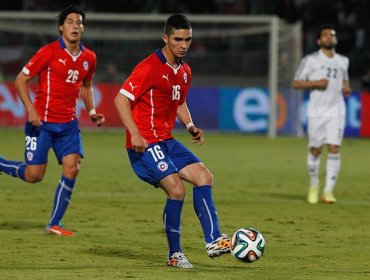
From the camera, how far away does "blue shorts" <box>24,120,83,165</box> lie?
33.4 ft

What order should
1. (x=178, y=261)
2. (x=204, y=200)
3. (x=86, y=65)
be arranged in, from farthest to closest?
(x=86, y=65) < (x=204, y=200) < (x=178, y=261)

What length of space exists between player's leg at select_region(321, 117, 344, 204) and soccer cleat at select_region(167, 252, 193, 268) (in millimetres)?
5512

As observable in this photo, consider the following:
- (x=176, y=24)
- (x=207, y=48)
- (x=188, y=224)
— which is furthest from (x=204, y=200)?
(x=207, y=48)

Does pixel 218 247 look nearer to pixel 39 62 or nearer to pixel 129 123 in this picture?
pixel 129 123

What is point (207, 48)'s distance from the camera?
91.9ft

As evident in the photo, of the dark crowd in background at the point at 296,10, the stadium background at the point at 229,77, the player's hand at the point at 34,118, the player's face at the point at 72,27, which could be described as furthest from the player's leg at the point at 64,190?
the dark crowd in background at the point at 296,10

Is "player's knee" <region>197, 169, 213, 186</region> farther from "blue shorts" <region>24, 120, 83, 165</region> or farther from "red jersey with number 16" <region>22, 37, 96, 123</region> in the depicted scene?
"red jersey with number 16" <region>22, 37, 96, 123</region>

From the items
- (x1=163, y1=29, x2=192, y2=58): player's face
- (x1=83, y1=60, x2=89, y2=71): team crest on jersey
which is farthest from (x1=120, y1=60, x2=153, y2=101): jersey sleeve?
(x1=83, y1=60, x2=89, y2=71): team crest on jersey

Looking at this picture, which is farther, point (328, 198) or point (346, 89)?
point (346, 89)

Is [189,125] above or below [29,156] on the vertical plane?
above

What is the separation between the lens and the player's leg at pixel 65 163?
1007 centimetres

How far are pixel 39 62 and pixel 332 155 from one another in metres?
4.81

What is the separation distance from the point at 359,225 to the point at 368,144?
1269cm

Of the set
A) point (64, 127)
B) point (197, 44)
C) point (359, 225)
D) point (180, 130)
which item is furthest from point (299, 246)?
point (197, 44)
